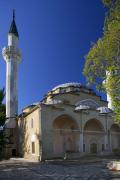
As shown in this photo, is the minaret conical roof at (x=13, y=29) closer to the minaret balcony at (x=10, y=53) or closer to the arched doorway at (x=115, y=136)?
the minaret balcony at (x=10, y=53)

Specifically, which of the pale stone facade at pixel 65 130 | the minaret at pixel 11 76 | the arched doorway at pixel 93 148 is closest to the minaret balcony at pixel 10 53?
the minaret at pixel 11 76

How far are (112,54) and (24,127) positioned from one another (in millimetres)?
16968

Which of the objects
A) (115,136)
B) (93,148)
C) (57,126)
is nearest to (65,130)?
(57,126)

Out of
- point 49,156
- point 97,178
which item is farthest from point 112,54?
point 49,156

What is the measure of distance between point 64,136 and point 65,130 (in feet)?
3.05

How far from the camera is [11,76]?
2936 cm

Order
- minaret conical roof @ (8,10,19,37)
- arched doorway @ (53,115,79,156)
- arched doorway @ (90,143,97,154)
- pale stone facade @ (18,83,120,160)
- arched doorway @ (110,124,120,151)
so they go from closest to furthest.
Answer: pale stone facade @ (18,83,120,160)
arched doorway @ (53,115,79,156)
arched doorway @ (90,143,97,154)
arched doorway @ (110,124,120,151)
minaret conical roof @ (8,10,19,37)

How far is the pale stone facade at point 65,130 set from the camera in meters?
22.7

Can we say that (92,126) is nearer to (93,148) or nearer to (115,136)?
(93,148)

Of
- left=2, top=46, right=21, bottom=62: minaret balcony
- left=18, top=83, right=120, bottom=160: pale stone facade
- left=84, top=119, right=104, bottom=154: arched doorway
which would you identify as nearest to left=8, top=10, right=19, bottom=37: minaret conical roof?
left=2, top=46, right=21, bottom=62: minaret balcony

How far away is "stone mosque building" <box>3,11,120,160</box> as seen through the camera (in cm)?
2278

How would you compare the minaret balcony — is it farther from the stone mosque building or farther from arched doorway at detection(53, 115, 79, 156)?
arched doorway at detection(53, 115, 79, 156)

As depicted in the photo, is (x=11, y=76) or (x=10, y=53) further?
(x=10, y=53)

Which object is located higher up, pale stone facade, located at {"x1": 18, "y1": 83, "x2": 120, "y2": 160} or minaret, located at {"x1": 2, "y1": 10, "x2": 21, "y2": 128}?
minaret, located at {"x1": 2, "y1": 10, "x2": 21, "y2": 128}
